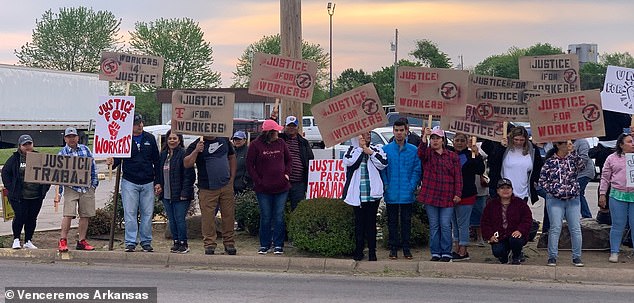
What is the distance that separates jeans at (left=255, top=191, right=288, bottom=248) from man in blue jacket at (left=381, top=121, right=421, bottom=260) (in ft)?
4.89

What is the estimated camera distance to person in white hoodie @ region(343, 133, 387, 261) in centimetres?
1070

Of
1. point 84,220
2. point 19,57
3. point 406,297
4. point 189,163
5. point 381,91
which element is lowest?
point 406,297

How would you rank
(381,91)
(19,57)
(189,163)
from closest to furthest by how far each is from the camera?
1. (189,163)
2. (381,91)
3. (19,57)

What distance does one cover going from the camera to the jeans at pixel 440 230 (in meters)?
10.7

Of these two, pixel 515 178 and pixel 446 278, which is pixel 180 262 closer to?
pixel 446 278

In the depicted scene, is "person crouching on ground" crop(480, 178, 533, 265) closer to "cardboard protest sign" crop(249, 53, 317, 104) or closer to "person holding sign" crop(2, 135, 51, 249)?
"cardboard protest sign" crop(249, 53, 317, 104)

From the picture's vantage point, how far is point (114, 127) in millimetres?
11547

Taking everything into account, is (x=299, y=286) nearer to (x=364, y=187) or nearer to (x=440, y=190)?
(x=364, y=187)

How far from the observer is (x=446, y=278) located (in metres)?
10.2

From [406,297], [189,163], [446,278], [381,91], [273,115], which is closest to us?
[406,297]

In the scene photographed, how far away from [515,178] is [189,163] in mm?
4240

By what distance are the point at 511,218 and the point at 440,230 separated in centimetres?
94

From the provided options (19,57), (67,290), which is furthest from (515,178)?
(19,57)

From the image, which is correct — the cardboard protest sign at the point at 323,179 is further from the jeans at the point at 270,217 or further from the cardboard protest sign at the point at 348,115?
the cardboard protest sign at the point at 348,115
